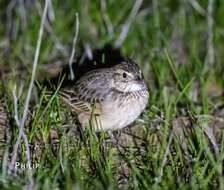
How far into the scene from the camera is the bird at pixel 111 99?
5.58 metres

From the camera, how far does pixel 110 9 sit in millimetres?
7926

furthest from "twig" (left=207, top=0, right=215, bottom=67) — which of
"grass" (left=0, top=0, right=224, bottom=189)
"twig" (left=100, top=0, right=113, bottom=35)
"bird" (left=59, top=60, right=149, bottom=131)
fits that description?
"bird" (left=59, top=60, right=149, bottom=131)

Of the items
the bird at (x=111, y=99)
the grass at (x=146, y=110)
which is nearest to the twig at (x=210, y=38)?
the grass at (x=146, y=110)

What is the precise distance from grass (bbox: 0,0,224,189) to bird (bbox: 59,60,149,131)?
0.12 metres

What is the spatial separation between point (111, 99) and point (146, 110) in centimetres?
63

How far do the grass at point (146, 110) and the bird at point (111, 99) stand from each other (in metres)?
0.12

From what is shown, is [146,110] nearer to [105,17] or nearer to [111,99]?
[111,99]

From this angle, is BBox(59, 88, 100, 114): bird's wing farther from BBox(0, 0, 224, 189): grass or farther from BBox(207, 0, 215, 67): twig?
BBox(207, 0, 215, 67): twig

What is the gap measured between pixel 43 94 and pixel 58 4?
2.61m

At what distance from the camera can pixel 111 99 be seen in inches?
221

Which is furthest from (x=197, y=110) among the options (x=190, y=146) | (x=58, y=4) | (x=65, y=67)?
(x=58, y=4)

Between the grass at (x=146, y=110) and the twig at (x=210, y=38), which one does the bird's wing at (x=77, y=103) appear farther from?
the twig at (x=210, y=38)

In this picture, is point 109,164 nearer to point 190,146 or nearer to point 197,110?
point 190,146

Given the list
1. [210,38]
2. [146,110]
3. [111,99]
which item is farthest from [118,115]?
[210,38]
